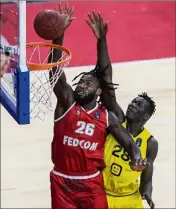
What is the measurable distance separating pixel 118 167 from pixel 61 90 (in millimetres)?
596

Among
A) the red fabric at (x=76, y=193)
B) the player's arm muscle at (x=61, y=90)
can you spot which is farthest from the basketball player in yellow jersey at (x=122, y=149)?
the player's arm muscle at (x=61, y=90)

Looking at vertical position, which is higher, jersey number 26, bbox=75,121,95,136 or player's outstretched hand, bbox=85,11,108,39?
player's outstretched hand, bbox=85,11,108,39

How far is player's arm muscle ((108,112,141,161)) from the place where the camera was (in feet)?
15.0

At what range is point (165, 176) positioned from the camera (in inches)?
249

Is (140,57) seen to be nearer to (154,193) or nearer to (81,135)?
(154,193)

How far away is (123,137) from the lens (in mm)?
4613

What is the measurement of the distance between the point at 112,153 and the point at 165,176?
1.70 m

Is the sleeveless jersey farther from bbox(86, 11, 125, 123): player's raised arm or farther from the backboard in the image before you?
the backboard

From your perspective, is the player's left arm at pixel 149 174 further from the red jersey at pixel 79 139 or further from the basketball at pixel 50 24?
the basketball at pixel 50 24

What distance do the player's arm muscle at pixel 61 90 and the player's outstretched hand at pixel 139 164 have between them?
50cm

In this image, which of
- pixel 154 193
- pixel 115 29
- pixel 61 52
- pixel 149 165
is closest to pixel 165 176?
pixel 154 193

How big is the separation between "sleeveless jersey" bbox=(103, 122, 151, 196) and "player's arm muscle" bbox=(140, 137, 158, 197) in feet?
0.10

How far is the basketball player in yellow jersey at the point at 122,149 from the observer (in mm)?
4641

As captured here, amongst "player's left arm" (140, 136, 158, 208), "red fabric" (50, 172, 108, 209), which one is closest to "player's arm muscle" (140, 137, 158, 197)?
"player's left arm" (140, 136, 158, 208)
